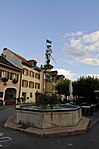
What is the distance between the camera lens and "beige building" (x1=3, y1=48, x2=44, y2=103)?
113 feet

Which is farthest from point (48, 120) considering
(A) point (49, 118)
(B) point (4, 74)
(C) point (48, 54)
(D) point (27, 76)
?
(D) point (27, 76)

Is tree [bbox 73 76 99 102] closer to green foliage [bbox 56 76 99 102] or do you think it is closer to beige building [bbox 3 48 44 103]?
green foliage [bbox 56 76 99 102]

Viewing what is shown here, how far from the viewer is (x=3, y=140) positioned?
258 inches

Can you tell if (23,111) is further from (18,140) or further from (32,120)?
(18,140)

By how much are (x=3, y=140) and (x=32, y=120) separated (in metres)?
2.31

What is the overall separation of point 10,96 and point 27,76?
22.7 feet

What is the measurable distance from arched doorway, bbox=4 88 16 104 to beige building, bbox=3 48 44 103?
2.11 meters

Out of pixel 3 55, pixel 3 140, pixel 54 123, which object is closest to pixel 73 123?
pixel 54 123

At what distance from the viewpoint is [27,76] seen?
36219 millimetres

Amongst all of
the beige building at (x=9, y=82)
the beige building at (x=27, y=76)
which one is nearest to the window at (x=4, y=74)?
the beige building at (x=9, y=82)

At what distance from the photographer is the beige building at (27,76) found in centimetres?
3450

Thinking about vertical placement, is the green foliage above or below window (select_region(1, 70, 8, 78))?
below

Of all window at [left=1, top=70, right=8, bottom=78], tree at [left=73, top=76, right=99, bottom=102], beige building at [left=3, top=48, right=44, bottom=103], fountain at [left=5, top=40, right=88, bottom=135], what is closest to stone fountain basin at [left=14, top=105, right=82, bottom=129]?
fountain at [left=5, top=40, right=88, bottom=135]

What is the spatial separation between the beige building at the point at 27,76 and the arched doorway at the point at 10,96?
2107 mm
